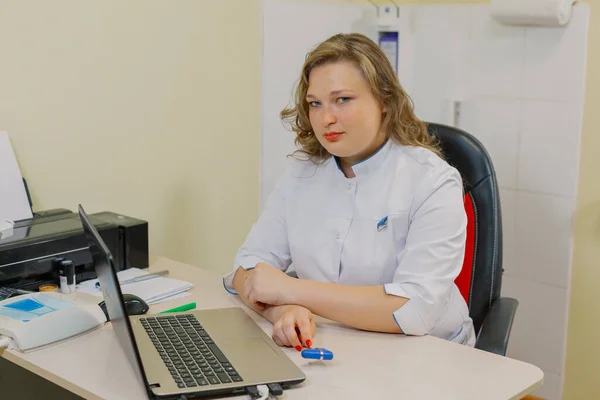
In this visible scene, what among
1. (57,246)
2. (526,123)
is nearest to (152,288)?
Result: (57,246)

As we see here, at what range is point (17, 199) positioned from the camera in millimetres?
2178

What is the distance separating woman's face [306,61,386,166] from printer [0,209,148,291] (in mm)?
618

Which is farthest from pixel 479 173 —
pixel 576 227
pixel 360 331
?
pixel 576 227

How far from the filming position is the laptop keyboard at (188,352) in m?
1.45

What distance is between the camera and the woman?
5.67 feet

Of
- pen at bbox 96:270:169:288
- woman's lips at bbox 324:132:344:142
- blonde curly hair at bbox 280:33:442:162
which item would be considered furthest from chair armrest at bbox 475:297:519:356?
pen at bbox 96:270:169:288

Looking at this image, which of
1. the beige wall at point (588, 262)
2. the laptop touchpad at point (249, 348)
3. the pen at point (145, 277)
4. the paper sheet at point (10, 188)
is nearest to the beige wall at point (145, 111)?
the paper sheet at point (10, 188)

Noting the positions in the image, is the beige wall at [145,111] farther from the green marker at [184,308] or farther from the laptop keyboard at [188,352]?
the laptop keyboard at [188,352]

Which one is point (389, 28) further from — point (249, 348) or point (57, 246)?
point (249, 348)

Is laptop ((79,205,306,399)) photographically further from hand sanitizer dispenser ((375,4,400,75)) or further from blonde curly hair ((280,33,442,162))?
hand sanitizer dispenser ((375,4,400,75))

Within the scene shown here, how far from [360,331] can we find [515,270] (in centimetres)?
117

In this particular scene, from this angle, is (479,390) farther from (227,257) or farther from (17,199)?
(227,257)

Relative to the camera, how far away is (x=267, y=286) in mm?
1782

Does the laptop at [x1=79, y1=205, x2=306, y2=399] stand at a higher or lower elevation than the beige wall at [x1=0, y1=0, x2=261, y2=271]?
lower
